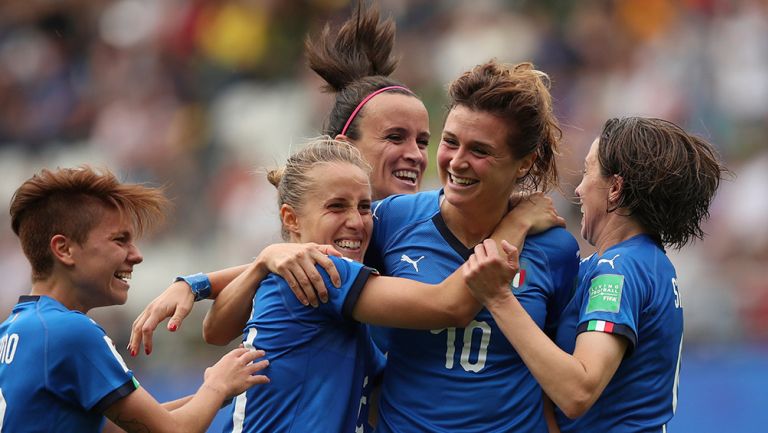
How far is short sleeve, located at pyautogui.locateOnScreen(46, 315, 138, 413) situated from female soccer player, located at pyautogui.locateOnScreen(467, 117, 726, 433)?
1252 mm

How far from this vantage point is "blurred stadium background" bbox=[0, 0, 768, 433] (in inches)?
353

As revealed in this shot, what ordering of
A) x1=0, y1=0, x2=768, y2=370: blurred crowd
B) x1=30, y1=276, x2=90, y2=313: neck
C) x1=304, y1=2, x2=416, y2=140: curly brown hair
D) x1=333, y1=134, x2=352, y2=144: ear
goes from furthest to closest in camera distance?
x1=0, y1=0, x2=768, y2=370: blurred crowd → x1=304, y1=2, x2=416, y2=140: curly brown hair → x1=333, y1=134, x2=352, y2=144: ear → x1=30, y1=276, x2=90, y2=313: neck

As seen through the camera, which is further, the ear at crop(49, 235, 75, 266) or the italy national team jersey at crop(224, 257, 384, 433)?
the ear at crop(49, 235, 75, 266)

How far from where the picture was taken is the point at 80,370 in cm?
395

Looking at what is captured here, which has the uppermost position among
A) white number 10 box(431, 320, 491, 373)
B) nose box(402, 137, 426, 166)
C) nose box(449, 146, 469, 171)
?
nose box(402, 137, 426, 166)

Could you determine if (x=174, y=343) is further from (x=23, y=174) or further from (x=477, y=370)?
(x=477, y=370)

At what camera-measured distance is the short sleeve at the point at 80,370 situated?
393cm

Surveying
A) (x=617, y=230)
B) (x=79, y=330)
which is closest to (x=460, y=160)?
(x=617, y=230)

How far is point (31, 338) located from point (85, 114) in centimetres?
933

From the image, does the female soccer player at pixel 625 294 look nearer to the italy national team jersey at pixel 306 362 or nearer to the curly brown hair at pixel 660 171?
the curly brown hair at pixel 660 171

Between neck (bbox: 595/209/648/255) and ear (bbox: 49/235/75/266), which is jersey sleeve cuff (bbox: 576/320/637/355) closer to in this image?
neck (bbox: 595/209/648/255)

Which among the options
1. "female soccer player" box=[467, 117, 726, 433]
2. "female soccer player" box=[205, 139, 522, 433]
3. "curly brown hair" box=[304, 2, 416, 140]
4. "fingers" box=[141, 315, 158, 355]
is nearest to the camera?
"female soccer player" box=[467, 117, 726, 433]

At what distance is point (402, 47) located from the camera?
11492 mm

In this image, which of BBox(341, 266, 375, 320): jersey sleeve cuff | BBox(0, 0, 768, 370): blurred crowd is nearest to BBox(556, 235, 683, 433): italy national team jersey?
BBox(341, 266, 375, 320): jersey sleeve cuff
